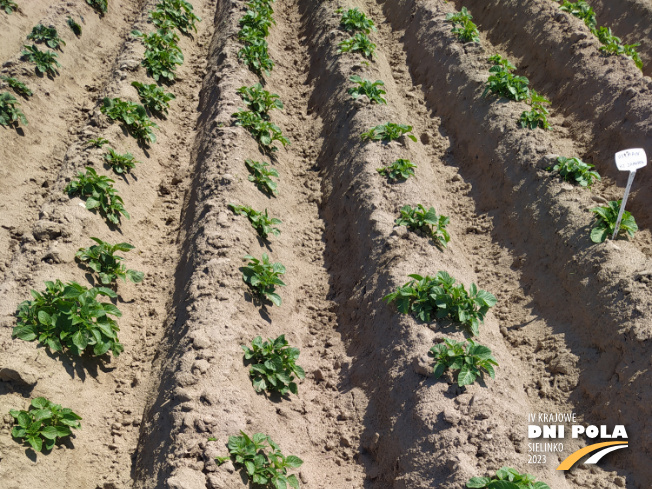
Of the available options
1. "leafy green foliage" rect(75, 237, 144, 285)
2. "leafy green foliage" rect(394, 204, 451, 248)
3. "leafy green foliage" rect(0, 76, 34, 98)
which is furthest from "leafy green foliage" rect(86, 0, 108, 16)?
"leafy green foliage" rect(394, 204, 451, 248)

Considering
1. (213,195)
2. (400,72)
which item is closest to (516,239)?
(213,195)

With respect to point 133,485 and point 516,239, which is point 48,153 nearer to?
point 133,485

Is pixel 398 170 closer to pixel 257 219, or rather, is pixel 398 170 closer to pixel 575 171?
pixel 257 219

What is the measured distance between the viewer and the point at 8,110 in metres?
7.70

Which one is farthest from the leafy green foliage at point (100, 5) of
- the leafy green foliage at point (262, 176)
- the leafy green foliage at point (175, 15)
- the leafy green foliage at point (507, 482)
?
the leafy green foliage at point (507, 482)

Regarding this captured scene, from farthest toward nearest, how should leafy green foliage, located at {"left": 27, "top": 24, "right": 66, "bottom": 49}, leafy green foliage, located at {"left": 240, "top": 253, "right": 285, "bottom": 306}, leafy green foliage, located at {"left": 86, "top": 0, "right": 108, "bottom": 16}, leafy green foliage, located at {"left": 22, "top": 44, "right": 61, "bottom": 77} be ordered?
leafy green foliage, located at {"left": 86, "top": 0, "right": 108, "bottom": 16} < leafy green foliage, located at {"left": 27, "top": 24, "right": 66, "bottom": 49} < leafy green foliage, located at {"left": 22, "top": 44, "right": 61, "bottom": 77} < leafy green foliage, located at {"left": 240, "top": 253, "right": 285, "bottom": 306}

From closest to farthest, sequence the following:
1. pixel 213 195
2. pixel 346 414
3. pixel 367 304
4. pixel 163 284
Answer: pixel 346 414, pixel 367 304, pixel 163 284, pixel 213 195

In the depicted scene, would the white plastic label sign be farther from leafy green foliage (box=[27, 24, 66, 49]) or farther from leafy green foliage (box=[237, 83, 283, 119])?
leafy green foliage (box=[27, 24, 66, 49])

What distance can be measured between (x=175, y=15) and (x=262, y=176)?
632 centimetres

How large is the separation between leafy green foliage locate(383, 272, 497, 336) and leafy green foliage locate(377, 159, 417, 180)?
2.14 m

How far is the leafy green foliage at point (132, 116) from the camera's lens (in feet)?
25.5

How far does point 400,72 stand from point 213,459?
9.26 metres

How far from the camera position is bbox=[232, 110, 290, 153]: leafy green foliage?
804 cm

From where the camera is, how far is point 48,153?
7996 mm
